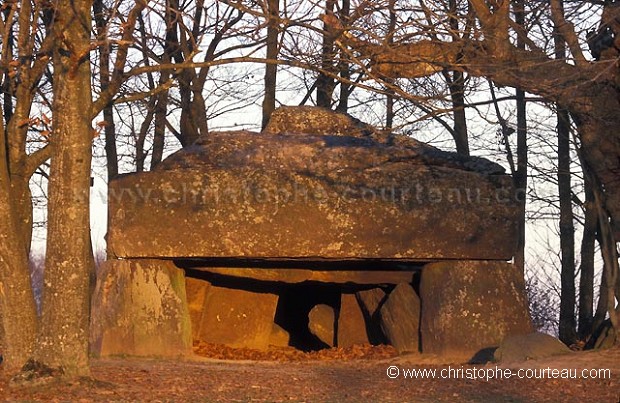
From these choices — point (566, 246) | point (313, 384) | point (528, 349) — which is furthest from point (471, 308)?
point (566, 246)

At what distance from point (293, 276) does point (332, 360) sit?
1204mm

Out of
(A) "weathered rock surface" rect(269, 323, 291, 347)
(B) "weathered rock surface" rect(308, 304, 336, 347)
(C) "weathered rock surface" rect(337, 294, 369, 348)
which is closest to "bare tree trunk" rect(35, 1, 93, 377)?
(C) "weathered rock surface" rect(337, 294, 369, 348)

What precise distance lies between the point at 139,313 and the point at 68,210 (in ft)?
11.6

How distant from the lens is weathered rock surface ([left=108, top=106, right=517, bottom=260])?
33.4 feet

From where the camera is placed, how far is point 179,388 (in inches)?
294

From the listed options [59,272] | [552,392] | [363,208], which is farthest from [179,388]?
[363,208]

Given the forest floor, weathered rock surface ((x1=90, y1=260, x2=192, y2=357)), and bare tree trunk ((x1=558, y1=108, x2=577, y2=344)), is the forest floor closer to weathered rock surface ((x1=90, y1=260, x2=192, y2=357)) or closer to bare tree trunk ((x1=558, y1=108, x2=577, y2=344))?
weathered rock surface ((x1=90, y1=260, x2=192, y2=357))

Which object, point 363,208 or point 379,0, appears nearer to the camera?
point 379,0

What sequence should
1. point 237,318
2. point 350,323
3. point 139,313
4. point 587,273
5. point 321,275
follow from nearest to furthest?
1. point 139,313
2. point 321,275
3. point 237,318
4. point 350,323
5. point 587,273

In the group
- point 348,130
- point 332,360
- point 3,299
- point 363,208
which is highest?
point 348,130

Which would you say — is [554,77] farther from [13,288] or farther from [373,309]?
[13,288]

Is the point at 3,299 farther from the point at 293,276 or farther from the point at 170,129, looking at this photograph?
the point at 170,129

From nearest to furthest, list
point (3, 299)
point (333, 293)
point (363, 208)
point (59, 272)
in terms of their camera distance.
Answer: point (59, 272), point (3, 299), point (363, 208), point (333, 293)

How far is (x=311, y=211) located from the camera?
10.2 metres
